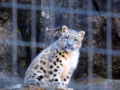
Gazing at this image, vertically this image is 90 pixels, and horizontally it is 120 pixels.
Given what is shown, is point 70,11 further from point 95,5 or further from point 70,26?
point 95,5

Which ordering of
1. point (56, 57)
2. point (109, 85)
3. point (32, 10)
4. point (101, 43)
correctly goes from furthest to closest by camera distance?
point (101, 43)
point (32, 10)
point (109, 85)
point (56, 57)

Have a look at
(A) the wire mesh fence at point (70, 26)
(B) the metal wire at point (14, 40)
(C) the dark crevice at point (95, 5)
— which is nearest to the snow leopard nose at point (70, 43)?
(A) the wire mesh fence at point (70, 26)

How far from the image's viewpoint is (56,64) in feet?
12.3

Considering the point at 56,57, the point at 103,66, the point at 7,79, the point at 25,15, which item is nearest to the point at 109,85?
the point at 103,66

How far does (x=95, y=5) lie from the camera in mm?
5531

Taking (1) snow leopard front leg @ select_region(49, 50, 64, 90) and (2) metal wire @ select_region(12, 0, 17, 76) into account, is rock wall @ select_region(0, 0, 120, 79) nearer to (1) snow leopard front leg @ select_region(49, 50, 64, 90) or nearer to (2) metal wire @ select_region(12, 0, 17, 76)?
(2) metal wire @ select_region(12, 0, 17, 76)

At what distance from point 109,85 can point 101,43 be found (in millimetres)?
1225

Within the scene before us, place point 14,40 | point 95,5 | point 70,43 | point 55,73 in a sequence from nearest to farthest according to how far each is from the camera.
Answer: point 55,73 → point 70,43 → point 14,40 → point 95,5

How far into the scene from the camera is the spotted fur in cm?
374

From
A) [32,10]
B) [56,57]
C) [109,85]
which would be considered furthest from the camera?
[32,10]

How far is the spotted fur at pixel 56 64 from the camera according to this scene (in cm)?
374

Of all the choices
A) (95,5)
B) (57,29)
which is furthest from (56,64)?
(95,5)

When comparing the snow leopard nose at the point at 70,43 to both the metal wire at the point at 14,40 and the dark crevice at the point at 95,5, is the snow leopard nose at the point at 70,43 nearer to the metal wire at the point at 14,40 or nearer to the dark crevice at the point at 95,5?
the metal wire at the point at 14,40

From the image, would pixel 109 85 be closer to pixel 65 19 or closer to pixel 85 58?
pixel 85 58
